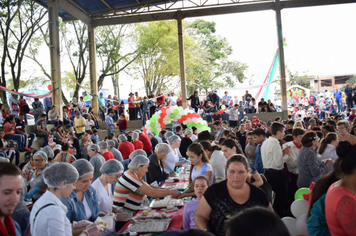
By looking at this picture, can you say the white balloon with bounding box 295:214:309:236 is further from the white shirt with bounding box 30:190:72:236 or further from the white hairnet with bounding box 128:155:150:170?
→ the white shirt with bounding box 30:190:72:236

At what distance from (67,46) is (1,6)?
23.3ft

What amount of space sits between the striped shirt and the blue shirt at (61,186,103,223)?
2.08 feet

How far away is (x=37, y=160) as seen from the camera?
17.5 feet

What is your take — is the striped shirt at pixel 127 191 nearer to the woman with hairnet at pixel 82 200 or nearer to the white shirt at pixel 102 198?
the white shirt at pixel 102 198

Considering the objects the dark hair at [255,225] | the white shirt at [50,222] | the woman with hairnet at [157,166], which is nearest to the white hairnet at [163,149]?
the woman with hairnet at [157,166]

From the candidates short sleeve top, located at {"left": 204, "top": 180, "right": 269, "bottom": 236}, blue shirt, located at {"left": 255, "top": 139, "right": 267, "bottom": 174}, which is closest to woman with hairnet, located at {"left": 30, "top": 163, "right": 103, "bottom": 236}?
short sleeve top, located at {"left": 204, "top": 180, "right": 269, "bottom": 236}

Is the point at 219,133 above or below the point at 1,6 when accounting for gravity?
below

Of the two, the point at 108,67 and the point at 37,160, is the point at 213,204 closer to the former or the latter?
the point at 37,160

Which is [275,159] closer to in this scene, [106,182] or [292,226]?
[292,226]

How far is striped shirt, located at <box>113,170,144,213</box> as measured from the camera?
14.5 feet

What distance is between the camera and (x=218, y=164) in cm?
502

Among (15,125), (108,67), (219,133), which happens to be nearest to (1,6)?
(108,67)

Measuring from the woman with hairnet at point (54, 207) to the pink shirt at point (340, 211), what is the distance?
1.96 metres

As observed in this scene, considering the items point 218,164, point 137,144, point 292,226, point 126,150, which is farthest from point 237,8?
point 292,226
